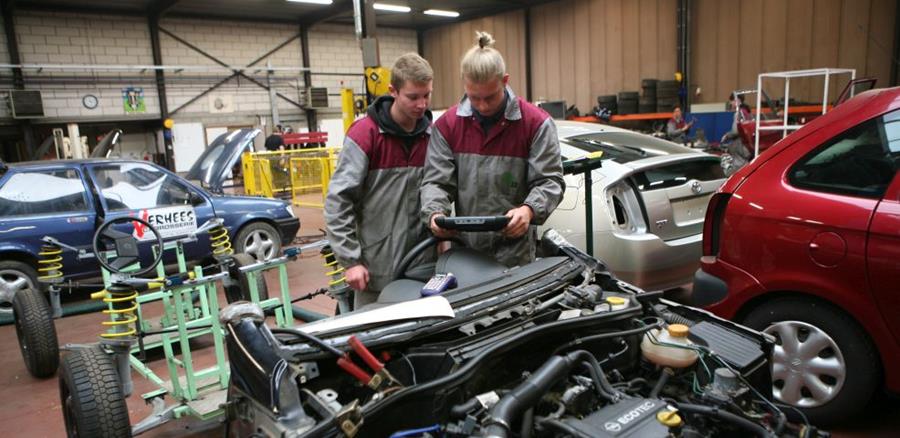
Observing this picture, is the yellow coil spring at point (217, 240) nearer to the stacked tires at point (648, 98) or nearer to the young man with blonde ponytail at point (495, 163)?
the young man with blonde ponytail at point (495, 163)

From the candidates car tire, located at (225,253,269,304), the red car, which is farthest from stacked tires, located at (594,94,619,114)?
the red car

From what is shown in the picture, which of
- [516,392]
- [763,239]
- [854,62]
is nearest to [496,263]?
[516,392]

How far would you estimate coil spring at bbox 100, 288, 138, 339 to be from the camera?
301 cm

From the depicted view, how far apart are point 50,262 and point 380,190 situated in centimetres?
383

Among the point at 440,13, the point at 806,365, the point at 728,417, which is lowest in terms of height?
the point at 806,365

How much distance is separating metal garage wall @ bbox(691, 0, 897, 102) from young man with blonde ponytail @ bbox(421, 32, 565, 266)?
1226 centimetres

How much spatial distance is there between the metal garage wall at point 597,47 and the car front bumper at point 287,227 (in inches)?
440

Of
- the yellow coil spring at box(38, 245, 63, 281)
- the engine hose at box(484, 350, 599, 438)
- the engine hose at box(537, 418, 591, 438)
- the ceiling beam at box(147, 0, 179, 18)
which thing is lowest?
the yellow coil spring at box(38, 245, 63, 281)

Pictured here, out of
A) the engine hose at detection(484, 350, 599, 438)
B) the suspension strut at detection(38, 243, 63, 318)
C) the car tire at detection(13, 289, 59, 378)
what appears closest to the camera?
the engine hose at detection(484, 350, 599, 438)

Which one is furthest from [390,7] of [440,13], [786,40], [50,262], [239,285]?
[239,285]

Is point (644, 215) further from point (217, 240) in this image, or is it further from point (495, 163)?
point (217, 240)

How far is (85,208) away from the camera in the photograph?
5.64 meters

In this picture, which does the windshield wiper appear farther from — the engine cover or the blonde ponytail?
the engine cover

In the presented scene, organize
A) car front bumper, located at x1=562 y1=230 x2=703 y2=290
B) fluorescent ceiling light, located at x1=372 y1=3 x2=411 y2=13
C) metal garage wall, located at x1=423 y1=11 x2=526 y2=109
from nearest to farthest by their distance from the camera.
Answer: car front bumper, located at x1=562 y1=230 x2=703 y2=290
fluorescent ceiling light, located at x1=372 y1=3 x2=411 y2=13
metal garage wall, located at x1=423 y1=11 x2=526 y2=109
